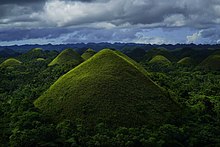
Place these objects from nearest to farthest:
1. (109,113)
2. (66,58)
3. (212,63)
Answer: (109,113) < (66,58) < (212,63)

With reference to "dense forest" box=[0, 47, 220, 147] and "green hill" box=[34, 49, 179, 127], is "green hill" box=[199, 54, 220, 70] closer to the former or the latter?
"dense forest" box=[0, 47, 220, 147]

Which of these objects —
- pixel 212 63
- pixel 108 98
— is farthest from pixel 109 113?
pixel 212 63

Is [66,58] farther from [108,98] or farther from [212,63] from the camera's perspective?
[108,98]

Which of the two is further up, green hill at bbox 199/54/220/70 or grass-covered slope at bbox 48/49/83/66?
grass-covered slope at bbox 48/49/83/66

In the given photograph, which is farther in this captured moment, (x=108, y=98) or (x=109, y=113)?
(x=108, y=98)

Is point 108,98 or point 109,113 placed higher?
point 108,98

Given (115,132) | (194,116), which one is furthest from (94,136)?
(194,116)

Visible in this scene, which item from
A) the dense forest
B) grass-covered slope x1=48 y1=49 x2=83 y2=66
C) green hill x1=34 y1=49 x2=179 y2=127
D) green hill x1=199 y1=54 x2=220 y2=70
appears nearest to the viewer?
the dense forest

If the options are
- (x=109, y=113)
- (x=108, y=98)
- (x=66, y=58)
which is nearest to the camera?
(x=109, y=113)

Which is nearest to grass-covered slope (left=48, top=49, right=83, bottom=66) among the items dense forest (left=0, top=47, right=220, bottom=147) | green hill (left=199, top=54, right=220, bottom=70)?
green hill (left=199, top=54, right=220, bottom=70)
